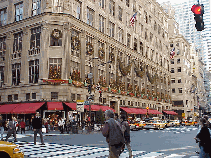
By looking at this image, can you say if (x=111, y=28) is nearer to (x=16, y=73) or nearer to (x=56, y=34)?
(x=56, y=34)

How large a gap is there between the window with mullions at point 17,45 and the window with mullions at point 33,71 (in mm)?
3425

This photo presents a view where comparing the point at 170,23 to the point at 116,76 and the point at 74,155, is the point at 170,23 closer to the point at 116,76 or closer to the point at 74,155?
the point at 116,76

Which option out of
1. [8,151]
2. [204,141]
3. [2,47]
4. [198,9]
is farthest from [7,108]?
[204,141]

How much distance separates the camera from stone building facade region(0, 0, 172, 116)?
36469 millimetres

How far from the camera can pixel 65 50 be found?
121 feet


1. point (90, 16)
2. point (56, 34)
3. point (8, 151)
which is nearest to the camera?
point (8, 151)

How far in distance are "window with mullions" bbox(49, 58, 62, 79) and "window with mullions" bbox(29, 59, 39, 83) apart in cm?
220

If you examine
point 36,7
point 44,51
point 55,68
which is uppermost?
point 36,7

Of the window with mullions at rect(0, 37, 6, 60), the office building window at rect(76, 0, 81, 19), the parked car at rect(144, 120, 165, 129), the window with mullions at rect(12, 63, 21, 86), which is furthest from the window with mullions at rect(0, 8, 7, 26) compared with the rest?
the parked car at rect(144, 120, 165, 129)

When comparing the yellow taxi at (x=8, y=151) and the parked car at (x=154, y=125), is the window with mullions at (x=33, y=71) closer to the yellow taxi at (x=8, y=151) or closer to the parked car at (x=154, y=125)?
the parked car at (x=154, y=125)

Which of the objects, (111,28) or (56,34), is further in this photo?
(111,28)

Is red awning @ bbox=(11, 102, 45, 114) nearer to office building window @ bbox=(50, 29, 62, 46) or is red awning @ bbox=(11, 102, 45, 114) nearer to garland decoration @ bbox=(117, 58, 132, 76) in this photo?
office building window @ bbox=(50, 29, 62, 46)

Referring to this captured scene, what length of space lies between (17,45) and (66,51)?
9.11 meters

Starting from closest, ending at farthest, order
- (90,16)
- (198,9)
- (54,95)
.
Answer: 1. (198,9)
2. (54,95)
3. (90,16)
